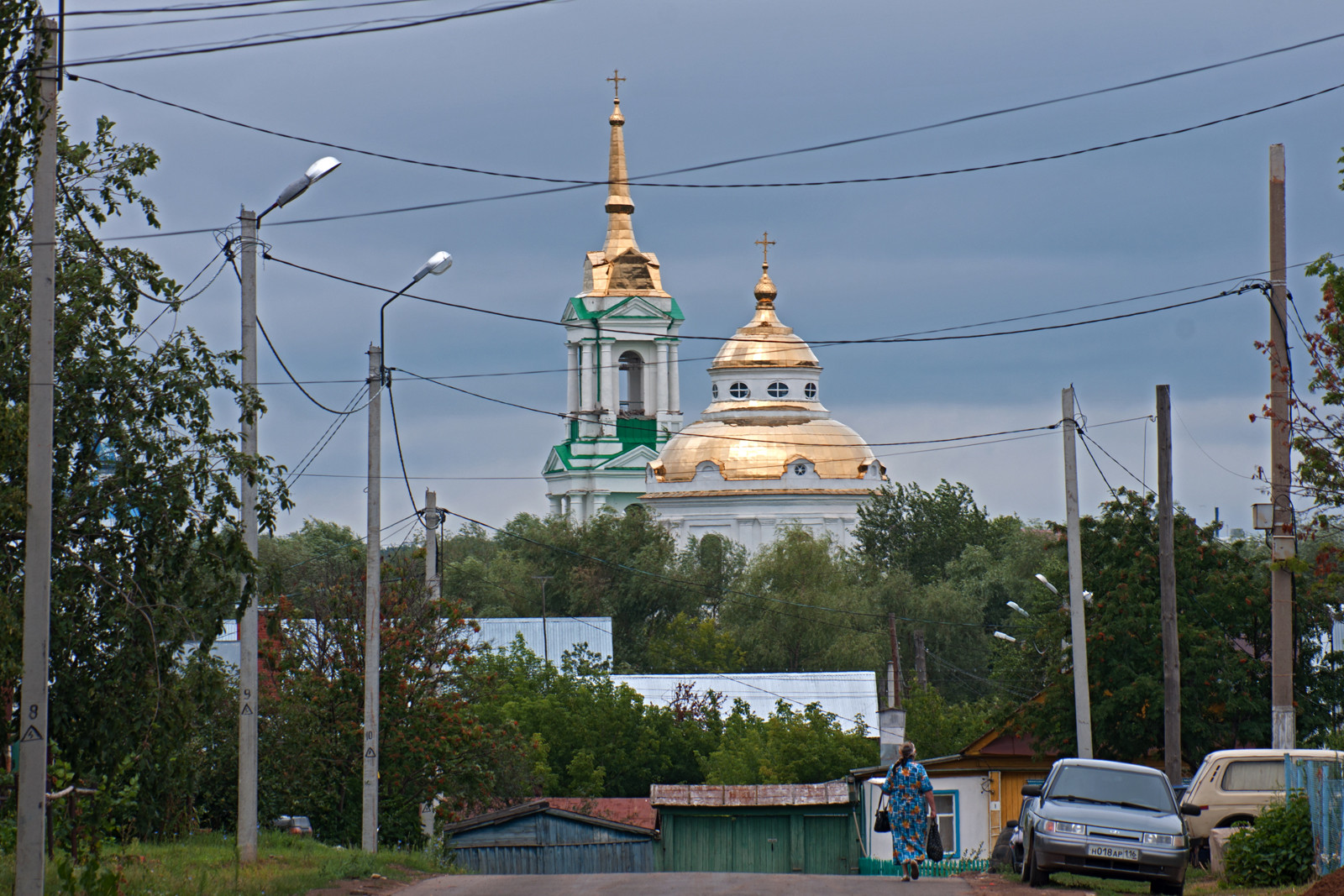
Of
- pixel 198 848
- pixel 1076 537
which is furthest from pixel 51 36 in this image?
pixel 1076 537

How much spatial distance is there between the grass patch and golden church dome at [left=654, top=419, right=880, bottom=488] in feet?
209

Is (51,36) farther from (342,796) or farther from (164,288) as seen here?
(342,796)

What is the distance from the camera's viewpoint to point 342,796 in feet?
90.7

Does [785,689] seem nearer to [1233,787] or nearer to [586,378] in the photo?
[1233,787]

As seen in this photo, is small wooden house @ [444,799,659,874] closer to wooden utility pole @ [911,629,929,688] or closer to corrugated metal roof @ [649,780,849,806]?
corrugated metal roof @ [649,780,849,806]

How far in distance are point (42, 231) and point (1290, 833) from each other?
1247 cm

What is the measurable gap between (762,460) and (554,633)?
26276 millimetres

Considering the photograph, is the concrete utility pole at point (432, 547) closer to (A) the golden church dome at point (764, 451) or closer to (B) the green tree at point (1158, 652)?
(B) the green tree at point (1158, 652)

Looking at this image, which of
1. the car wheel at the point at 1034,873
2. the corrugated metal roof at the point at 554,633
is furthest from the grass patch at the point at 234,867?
the corrugated metal roof at the point at 554,633

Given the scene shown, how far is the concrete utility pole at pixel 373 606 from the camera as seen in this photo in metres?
23.9

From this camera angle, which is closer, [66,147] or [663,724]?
[66,147]

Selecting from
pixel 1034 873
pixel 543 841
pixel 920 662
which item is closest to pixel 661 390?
pixel 920 662

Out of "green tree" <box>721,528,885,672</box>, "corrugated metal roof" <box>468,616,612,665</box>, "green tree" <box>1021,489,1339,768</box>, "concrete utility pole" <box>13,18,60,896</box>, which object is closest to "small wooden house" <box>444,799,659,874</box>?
"green tree" <box>1021,489,1339,768</box>

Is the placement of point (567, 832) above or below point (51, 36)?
below
